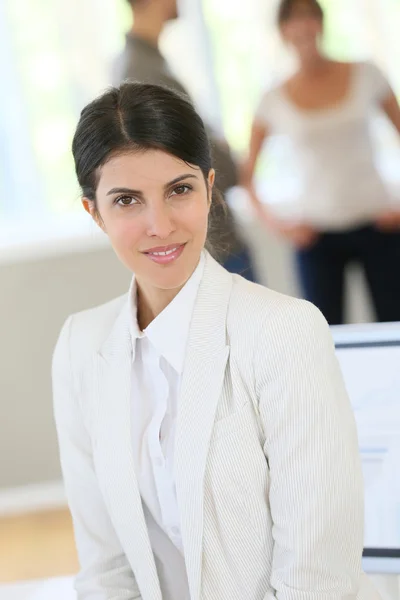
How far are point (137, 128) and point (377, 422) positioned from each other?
597mm

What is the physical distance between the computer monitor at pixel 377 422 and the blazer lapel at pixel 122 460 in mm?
341

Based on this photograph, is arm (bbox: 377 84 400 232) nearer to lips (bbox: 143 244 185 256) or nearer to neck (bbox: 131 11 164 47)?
neck (bbox: 131 11 164 47)

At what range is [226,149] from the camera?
8.64ft

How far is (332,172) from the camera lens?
9.86ft

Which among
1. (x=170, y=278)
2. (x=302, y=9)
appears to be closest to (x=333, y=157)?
(x=302, y=9)

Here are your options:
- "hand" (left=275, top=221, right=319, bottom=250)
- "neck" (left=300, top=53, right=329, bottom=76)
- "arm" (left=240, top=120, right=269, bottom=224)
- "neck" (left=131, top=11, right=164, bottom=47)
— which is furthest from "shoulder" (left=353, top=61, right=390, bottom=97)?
"neck" (left=131, top=11, right=164, bottom=47)

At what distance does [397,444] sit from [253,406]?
311 mm

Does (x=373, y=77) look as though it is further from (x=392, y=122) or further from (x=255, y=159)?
(x=255, y=159)

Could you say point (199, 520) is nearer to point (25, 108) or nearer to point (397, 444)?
point (397, 444)

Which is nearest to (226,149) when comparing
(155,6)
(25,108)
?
(155,6)

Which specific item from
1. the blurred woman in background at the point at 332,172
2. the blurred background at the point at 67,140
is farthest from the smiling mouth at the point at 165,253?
the blurred background at the point at 67,140

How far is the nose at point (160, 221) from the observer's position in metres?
1.18

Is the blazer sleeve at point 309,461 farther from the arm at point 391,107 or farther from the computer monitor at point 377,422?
the arm at point 391,107

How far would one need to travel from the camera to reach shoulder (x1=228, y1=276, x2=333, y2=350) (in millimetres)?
1131
